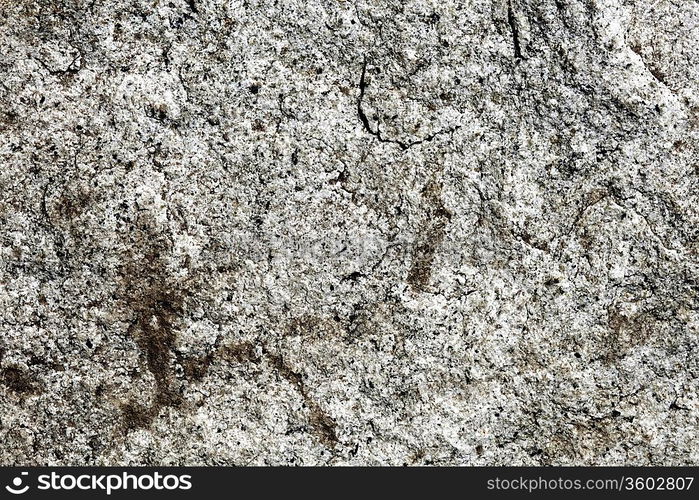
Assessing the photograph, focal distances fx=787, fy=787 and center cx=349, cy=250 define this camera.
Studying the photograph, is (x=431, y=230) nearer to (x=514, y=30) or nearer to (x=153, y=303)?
(x=514, y=30)

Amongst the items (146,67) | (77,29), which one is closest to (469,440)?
(146,67)

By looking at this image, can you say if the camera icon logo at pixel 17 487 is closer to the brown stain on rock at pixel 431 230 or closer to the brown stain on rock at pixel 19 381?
the brown stain on rock at pixel 19 381

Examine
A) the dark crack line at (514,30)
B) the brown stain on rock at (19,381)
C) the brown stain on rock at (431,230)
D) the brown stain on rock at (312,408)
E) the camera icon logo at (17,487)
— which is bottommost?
the camera icon logo at (17,487)

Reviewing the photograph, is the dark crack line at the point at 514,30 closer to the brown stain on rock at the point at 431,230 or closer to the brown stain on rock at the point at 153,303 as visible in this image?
the brown stain on rock at the point at 431,230

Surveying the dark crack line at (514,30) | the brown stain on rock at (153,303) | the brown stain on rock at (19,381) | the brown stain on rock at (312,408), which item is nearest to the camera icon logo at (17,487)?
the brown stain on rock at (19,381)

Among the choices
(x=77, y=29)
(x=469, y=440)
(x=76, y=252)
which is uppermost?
(x=77, y=29)

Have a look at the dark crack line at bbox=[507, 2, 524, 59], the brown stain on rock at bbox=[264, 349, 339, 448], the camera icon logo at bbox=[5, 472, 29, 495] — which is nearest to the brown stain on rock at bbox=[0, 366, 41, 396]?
the camera icon logo at bbox=[5, 472, 29, 495]

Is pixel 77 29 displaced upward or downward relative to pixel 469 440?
upward

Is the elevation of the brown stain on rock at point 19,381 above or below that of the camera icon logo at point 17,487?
above

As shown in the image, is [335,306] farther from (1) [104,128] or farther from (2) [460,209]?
(1) [104,128]

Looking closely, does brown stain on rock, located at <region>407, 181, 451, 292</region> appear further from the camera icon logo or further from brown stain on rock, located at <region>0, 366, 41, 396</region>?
the camera icon logo
